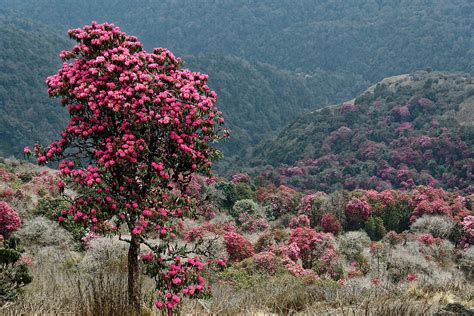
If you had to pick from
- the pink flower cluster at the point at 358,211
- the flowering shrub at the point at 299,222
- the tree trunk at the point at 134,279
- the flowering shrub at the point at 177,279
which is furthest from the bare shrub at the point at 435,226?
the tree trunk at the point at 134,279

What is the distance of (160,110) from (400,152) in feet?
269

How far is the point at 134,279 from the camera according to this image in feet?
17.6

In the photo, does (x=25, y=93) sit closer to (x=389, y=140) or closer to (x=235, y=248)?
(x=389, y=140)

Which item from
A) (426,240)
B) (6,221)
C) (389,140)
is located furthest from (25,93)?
(426,240)

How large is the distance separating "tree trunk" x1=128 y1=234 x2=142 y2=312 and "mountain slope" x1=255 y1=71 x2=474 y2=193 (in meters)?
63.0

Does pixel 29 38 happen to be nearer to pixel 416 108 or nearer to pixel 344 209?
pixel 416 108

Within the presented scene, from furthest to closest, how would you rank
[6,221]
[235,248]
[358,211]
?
[358,211] → [235,248] → [6,221]

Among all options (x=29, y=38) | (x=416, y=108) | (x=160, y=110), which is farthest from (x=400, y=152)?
(x=29, y=38)

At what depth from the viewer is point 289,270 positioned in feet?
59.8

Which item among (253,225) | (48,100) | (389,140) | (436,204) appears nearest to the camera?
(253,225)

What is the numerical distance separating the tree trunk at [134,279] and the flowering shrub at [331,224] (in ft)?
84.3

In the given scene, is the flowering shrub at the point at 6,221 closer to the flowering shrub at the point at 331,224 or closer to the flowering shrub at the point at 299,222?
the flowering shrub at the point at 299,222

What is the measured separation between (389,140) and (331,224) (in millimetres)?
67517

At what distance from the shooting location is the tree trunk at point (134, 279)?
17.3ft
